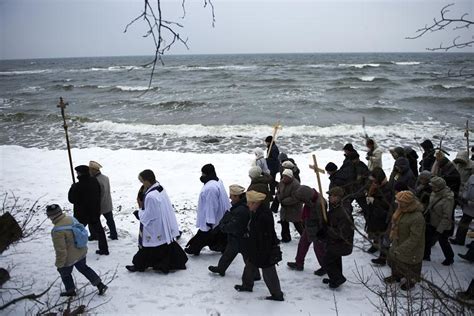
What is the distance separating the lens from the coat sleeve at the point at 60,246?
4.26 metres

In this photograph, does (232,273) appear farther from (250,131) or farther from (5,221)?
(250,131)

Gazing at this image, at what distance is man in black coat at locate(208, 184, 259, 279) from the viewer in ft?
15.2

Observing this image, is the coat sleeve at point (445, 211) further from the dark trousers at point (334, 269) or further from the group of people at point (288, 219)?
the dark trousers at point (334, 269)

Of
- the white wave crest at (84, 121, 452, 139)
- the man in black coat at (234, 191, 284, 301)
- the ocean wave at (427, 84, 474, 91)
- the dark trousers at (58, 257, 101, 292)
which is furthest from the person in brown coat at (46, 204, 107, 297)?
the ocean wave at (427, 84, 474, 91)

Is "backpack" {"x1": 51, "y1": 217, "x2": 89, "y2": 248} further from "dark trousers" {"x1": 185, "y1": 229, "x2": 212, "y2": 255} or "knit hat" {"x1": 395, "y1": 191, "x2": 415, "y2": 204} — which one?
"knit hat" {"x1": 395, "y1": 191, "x2": 415, "y2": 204}

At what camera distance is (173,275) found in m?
5.27

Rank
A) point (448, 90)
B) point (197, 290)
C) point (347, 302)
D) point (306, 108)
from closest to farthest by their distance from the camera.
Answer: point (347, 302)
point (197, 290)
point (306, 108)
point (448, 90)

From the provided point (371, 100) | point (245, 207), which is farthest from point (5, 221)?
point (371, 100)

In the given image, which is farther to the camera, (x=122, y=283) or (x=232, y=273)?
(x=232, y=273)

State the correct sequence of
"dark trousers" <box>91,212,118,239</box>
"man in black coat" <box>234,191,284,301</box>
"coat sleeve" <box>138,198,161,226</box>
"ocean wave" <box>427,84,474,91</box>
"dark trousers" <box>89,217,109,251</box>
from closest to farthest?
"man in black coat" <box>234,191,284,301</box> → "coat sleeve" <box>138,198,161,226</box> → "dark trousers" <box>89,217,109,251</box> → "dark trousers" <box>91,212,118,239</box> → "ocean wave" <box>427,84,474,91</box>

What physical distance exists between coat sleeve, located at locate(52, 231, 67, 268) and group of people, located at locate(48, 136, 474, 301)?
0.10 m

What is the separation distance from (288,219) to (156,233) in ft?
7.49

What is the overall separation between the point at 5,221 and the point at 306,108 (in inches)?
852

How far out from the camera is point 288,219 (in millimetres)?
6043
